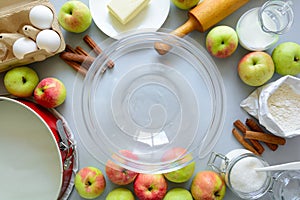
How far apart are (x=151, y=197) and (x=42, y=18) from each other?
0.43 meters

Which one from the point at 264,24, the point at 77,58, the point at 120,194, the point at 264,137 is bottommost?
the point at 120,194

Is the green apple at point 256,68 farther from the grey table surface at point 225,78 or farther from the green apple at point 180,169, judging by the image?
the green apple at point 180,169

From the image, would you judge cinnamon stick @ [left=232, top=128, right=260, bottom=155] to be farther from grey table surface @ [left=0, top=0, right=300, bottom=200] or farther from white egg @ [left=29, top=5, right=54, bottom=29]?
white egg @ [left=29, top=5, right=54, bottom=29]

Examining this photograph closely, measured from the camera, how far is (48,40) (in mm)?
927

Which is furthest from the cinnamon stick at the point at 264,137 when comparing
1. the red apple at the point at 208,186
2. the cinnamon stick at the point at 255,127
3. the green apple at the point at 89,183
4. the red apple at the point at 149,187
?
the green apple at the point at 89,183

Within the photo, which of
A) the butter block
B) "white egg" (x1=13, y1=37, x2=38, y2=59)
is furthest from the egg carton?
the butter block

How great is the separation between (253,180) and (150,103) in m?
0.27

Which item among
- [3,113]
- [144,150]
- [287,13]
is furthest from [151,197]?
[287,13]

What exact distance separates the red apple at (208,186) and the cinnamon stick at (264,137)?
0.36 feet

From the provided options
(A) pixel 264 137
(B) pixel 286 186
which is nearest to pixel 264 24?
(A) pixel 264 137

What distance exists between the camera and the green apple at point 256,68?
3.15 ft

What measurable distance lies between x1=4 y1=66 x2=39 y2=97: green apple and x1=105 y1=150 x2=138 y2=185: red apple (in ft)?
0.74

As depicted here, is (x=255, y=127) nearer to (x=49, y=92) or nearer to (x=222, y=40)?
(x=222, y=40)

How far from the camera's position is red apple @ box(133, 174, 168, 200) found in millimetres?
950
